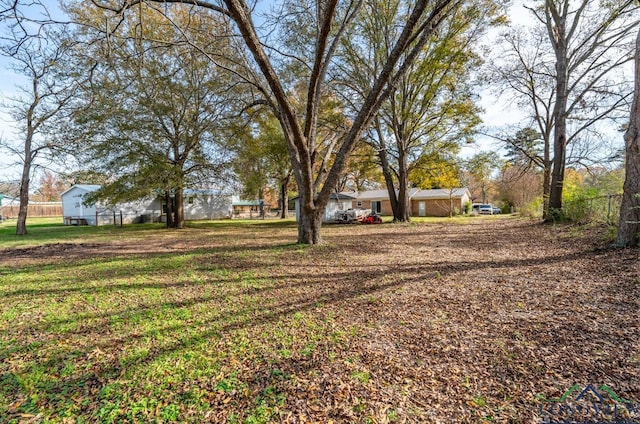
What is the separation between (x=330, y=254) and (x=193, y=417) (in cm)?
564

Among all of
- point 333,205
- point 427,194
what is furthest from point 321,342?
point 427,194

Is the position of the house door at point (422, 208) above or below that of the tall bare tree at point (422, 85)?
below

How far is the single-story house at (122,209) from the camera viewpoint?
23469 mm

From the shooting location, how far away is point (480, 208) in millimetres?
34031

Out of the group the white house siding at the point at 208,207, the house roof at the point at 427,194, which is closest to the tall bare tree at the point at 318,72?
the white house siding at the point at 208,207

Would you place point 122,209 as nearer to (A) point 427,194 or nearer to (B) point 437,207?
(A) point 427,194

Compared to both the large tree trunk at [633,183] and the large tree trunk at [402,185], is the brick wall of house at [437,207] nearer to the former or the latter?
the large tree trunk at [402,185]

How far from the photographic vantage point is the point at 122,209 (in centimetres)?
2450

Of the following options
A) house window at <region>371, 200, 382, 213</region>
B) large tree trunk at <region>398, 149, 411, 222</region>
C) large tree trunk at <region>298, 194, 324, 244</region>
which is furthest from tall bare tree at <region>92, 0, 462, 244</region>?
house window at <region>371, 200, 382, 213</region>

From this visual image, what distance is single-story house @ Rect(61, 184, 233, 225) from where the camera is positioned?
77.0 feet

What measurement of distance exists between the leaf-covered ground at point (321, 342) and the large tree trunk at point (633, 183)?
61cm

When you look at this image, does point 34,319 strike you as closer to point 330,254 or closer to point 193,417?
point 193,417

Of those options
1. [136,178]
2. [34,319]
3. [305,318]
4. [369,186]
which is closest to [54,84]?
[136,178]

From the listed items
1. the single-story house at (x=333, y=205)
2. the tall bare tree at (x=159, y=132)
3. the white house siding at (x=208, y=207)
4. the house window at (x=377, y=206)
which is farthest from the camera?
the house window at (x=377, y=206)
